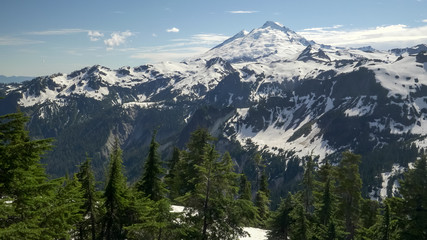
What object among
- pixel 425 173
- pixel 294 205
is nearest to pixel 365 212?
pixel 294 205

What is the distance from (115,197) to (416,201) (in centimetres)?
2407

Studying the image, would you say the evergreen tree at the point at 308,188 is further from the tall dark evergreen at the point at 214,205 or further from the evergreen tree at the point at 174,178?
the tall dark evergreen at the point at 214,205

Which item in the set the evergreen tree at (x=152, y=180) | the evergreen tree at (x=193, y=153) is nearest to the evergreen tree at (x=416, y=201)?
the evergreen tree at (x=152, y=180)

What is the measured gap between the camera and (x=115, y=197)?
77.6ft

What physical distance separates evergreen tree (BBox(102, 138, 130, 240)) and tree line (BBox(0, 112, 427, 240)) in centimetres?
8

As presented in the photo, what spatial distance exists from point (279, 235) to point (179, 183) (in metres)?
17.4

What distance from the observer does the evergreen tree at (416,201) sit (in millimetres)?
24000

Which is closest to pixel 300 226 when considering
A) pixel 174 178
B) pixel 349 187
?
pixel 349 187

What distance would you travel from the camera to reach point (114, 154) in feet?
79.2

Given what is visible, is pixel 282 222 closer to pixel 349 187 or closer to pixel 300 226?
pixel 300 226

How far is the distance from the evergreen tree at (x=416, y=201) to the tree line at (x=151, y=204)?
69mm

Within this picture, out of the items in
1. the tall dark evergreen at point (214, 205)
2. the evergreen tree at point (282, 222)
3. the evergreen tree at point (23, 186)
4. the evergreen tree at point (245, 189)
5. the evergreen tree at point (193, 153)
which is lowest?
the evergreen tree at point (245, 189)

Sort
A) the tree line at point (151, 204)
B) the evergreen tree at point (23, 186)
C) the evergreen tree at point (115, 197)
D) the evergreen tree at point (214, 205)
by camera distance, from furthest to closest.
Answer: the evergreen tree at point (115, 197) < the evergreen tree at point (214, 205) < the tree line at point (151, 204) < the evergreen tree at point (23, 186)

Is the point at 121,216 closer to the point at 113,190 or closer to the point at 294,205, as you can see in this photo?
the point at 113,190
